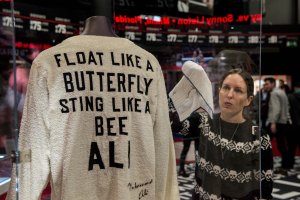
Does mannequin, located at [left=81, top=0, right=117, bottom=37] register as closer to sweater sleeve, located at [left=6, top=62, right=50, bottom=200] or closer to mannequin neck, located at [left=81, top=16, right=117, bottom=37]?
mannequin neck, located at [left=81, top=16, right=117, bottom=37]

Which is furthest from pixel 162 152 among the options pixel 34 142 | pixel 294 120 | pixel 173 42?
pixel 294 120

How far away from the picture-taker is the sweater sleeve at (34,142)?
4.11ft

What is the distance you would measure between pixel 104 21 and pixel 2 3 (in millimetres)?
1242

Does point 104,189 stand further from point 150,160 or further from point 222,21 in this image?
point 222,21

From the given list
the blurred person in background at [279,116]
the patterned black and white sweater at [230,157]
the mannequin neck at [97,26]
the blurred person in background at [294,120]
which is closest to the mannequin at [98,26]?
the mannequin neck at [97,26]

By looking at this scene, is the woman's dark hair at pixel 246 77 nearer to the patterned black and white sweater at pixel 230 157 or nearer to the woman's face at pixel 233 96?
the woman's face at pixel 233 96

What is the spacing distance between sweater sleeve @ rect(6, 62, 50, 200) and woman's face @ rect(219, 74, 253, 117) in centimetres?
87

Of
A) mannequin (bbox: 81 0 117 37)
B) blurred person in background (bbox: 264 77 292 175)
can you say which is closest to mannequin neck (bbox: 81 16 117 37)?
mannequin (bbox: 81 0 117 37)

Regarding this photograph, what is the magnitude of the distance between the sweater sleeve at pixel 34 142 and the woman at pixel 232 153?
0.75 meters

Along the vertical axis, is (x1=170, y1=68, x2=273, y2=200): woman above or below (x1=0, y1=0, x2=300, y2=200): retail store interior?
below

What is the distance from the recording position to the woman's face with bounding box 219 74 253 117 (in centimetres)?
182

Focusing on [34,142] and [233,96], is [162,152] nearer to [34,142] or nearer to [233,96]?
[34,142]

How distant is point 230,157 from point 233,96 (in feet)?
0.93

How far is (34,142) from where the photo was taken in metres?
1.26
